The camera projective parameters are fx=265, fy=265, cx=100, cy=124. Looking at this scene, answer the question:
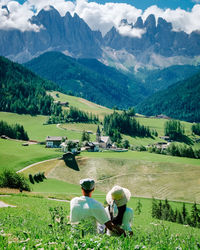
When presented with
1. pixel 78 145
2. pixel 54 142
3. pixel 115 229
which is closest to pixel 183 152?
pixel 78 145

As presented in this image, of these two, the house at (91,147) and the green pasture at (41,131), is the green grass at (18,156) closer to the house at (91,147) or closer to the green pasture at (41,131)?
the house at (91,147)

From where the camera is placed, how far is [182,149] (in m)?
127

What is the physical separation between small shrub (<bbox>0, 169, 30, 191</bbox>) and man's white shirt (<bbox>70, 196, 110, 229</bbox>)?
165 ft

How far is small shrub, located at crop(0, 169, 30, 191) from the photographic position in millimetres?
57031

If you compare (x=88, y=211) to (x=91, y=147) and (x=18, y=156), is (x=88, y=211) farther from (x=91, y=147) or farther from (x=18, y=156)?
(x=91, y=147)

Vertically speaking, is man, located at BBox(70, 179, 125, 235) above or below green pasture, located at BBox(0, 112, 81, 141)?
below

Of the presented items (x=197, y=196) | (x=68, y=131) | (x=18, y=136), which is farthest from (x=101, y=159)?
(x=68, y=131)

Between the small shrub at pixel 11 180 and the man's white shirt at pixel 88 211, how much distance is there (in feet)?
165

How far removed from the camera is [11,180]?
57781mm

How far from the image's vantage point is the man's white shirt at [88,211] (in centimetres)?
972

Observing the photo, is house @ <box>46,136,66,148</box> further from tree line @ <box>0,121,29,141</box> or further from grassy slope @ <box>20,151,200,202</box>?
grassy slope @ <box>20,151,200,202</box>

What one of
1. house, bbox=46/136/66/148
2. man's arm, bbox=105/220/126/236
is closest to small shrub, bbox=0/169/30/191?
man's arm, bbox=105/220/126/236

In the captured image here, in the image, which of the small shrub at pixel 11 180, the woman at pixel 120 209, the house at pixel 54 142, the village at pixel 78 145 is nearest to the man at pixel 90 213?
the woman at pixel 120 209

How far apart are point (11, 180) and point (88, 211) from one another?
52.3m
